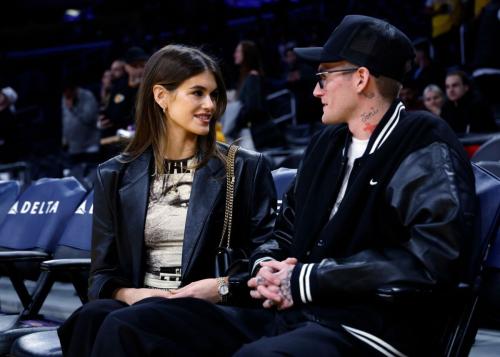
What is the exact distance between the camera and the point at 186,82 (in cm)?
284

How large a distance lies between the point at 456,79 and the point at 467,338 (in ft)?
14.9

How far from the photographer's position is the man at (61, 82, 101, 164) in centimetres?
953

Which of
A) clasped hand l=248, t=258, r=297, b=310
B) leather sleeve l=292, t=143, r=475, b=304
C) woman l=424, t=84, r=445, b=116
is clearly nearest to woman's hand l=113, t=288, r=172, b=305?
clasped hand l=248, t=258, r=297, b=310

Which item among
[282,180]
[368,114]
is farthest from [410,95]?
[368,114]

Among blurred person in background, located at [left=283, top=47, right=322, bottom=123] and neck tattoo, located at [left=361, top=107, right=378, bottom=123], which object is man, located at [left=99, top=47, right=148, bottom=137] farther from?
neck tattoo, located at [left=361, top=107, right=378, bottom=123]

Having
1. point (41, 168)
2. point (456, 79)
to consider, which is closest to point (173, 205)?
point (456, 79)

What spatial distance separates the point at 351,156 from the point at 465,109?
168 inches

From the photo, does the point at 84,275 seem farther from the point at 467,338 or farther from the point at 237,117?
the point at 237,117

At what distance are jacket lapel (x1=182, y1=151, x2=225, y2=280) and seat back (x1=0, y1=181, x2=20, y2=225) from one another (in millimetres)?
2153

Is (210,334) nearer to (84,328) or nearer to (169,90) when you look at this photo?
(84,328)

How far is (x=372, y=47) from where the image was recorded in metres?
2.33

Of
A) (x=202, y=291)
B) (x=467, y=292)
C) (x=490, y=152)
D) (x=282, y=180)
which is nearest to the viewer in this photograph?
(x=467, y=292)

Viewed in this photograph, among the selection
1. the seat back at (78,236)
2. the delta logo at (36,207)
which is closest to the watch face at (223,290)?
the seat back at (78,236)

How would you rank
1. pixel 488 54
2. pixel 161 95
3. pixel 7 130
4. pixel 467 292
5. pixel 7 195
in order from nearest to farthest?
pixel 467 292 < pixel 161 95 < pixel 7 195 < pixel 488 54 < pixel 7 130
